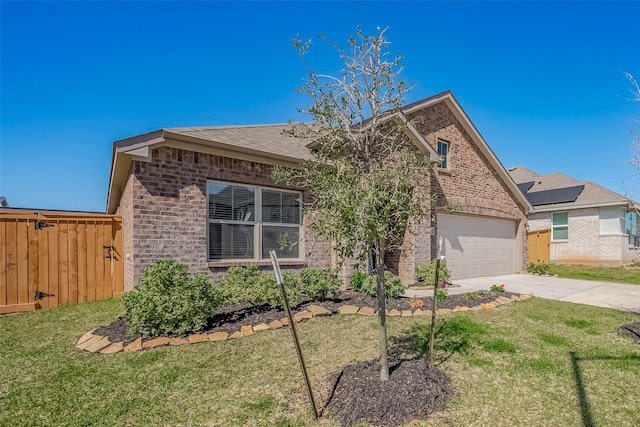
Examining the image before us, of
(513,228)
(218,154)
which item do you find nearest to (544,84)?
(513,228)

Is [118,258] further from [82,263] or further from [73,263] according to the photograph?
[73,263]

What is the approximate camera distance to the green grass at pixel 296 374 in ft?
10.8

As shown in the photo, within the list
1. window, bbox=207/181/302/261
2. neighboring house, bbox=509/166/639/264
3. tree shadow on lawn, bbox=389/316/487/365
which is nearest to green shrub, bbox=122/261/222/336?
window, bbox=207/181/302/261

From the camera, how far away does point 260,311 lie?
6.74 meters

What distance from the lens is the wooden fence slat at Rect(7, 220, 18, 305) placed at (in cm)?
729

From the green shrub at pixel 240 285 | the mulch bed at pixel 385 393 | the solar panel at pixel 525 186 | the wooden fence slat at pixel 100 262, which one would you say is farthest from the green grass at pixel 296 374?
the solar panel at pixel 525 186

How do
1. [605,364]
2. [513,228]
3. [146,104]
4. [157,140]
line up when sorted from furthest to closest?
1. [146,104]
2. [513,228]
3. [157,140]
4. [605,364]

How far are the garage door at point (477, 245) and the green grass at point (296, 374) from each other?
5.79 m

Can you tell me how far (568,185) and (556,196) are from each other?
6.05 feet

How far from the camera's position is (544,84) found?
42.0ft

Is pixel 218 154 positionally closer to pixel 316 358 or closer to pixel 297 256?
pixel 297 256

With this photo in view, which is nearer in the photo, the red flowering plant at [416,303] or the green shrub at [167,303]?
the green shrub at [167,303]

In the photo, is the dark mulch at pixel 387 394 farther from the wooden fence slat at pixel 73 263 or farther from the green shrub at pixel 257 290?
the wooden fence slat at pixel 73 263

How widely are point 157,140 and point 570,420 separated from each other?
25.1ft
